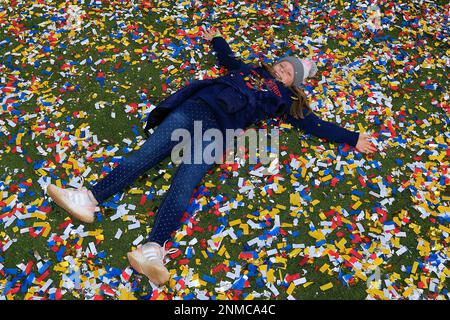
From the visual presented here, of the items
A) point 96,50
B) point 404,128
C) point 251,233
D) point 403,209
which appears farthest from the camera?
point 96,50

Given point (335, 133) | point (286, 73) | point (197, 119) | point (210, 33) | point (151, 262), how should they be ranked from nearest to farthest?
point (151, 262) → point (197, 119) → point (335, 133) → point (286, 73) → point (210, 33)

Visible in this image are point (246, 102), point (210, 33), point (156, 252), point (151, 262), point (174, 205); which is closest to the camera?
point (151, 262)

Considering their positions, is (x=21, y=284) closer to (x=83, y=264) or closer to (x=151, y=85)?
(x=83, y=264)

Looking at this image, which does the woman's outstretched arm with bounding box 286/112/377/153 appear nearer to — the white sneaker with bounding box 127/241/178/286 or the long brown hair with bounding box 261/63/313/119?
the long brown hair with bounding box 261/63/313/119

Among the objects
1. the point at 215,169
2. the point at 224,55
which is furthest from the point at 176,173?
the point at 224,55

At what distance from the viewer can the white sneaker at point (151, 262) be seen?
3684 mm

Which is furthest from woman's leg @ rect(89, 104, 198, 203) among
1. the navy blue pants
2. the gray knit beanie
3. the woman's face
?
the gray knit beanie

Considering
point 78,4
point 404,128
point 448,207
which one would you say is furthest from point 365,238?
point 78,4

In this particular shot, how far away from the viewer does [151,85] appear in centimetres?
563

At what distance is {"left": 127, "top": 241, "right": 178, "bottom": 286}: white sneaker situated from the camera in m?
3.68

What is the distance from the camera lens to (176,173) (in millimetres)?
4332

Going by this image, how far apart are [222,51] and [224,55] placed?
3.6 inches

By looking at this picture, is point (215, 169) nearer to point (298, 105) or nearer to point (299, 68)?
point (298, 105)
